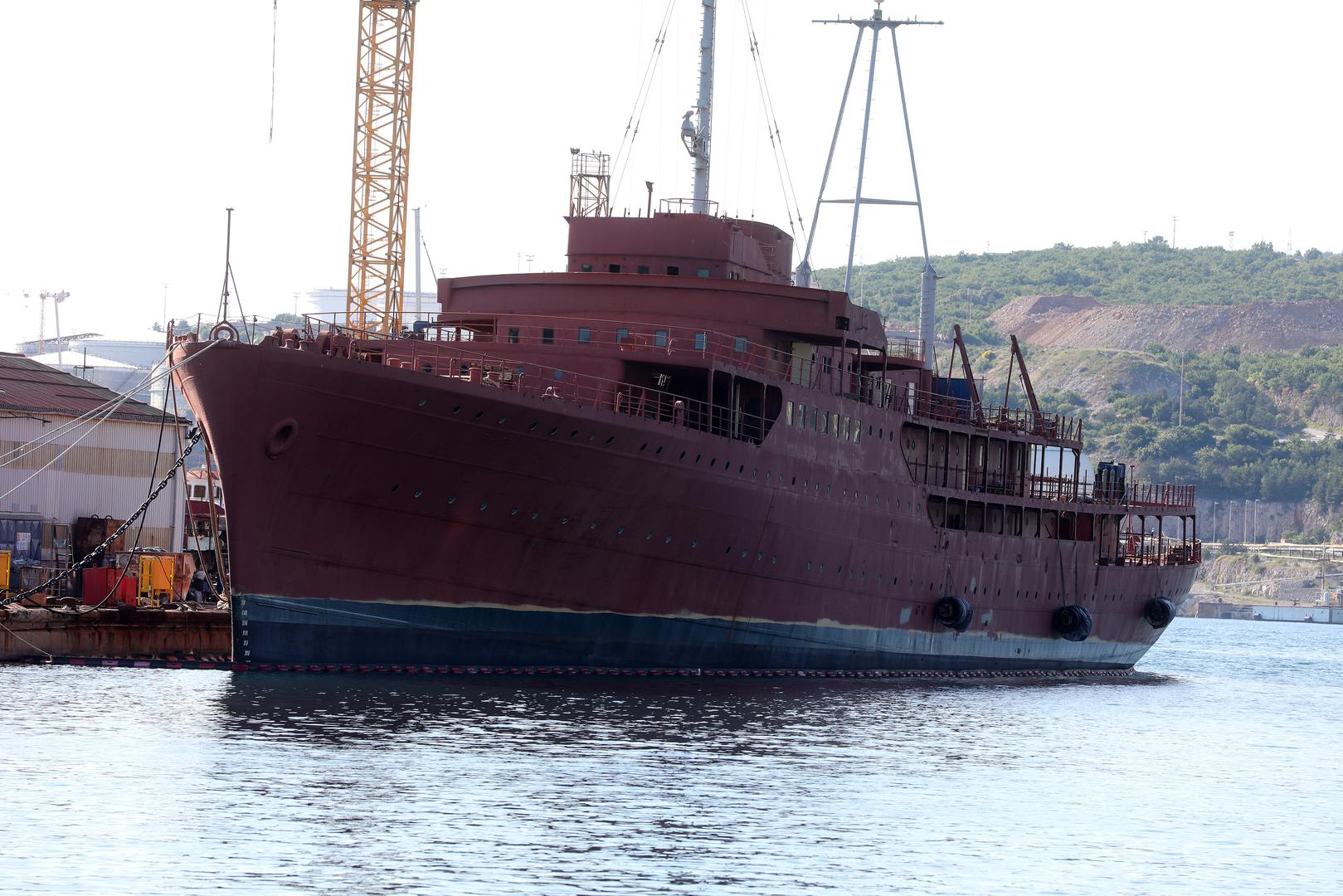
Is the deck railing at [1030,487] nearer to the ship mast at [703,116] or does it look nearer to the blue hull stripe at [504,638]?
the blue hull stripe at [504,638]

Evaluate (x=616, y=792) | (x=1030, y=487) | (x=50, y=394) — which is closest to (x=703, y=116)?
(x=1030, y=487)

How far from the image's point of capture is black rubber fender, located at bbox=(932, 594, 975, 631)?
151 feet

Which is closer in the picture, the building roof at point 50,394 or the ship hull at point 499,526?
the ship hull at point 499,526

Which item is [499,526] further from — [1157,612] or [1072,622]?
[1157,612]

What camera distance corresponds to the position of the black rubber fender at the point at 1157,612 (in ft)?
188

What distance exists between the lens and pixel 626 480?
114 ft

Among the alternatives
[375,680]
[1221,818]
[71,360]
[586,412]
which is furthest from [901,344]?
[71,360]

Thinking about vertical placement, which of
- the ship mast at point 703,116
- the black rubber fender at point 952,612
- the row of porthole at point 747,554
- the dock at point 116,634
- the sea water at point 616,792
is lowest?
the sea water at point 616,792

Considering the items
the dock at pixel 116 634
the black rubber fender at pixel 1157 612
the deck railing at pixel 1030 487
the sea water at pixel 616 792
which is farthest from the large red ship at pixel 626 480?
the black rubber fender at pixel 1157 612

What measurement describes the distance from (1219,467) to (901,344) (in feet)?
515

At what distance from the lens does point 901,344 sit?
48.1 meters

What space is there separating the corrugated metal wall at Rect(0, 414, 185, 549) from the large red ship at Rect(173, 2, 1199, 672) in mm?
11691

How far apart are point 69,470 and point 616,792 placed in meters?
28.0

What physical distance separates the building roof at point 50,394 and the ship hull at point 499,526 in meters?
17.6
